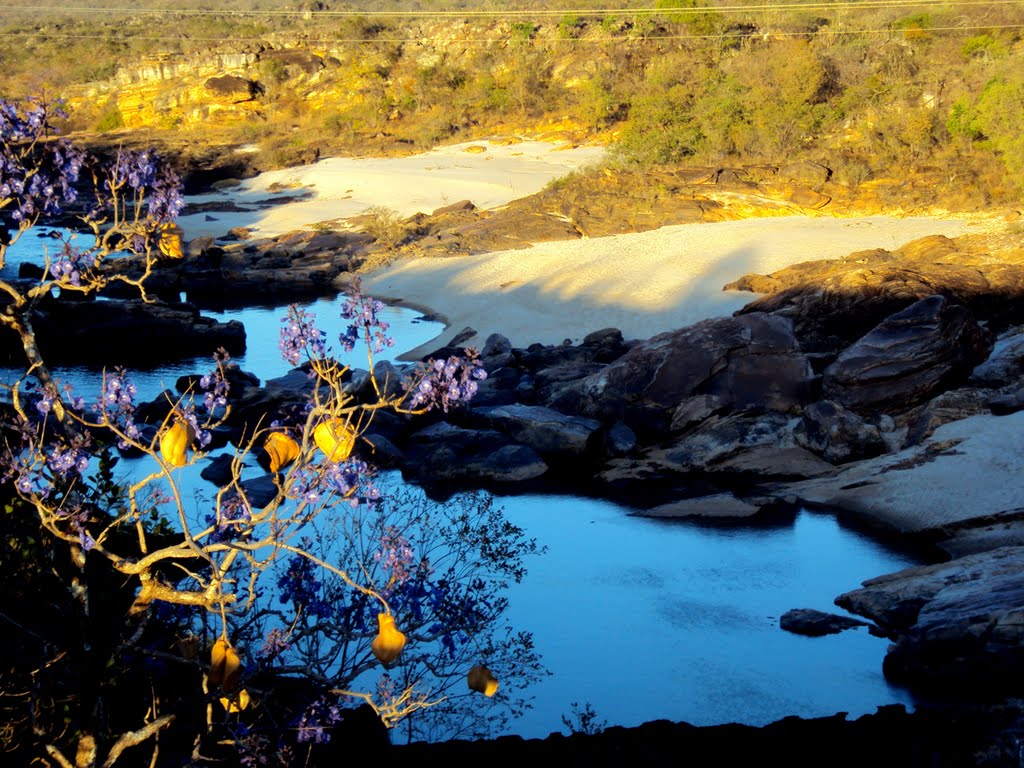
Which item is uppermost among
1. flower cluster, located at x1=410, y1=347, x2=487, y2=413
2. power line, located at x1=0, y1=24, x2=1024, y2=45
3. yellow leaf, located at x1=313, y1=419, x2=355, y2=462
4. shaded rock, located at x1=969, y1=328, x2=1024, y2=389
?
flower cluster, located at x1=410, y1=347, x2=487, y2=413

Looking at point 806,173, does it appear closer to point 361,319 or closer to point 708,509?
point 708,509

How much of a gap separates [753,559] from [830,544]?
97 cm

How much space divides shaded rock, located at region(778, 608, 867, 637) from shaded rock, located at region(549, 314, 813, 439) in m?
5.87

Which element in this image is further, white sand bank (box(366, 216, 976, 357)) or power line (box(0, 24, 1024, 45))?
power line (box(0, 24, 1024, 45))

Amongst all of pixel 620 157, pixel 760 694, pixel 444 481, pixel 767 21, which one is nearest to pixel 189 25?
pixel 767 21

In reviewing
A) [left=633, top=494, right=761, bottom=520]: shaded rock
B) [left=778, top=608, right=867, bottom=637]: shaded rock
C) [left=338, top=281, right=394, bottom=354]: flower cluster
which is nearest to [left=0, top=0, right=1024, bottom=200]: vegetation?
[left=633, top=494, right=761, bottom=520]: shaded rock

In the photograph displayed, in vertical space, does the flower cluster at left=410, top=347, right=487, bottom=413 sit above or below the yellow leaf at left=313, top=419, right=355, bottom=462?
above

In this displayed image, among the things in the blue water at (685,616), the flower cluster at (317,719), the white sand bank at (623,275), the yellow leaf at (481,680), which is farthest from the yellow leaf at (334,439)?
the white sand bank at (623,275)

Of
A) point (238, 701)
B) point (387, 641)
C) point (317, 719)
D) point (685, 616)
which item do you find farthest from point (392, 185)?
point (387, 641)

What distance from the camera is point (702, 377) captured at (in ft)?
54.6

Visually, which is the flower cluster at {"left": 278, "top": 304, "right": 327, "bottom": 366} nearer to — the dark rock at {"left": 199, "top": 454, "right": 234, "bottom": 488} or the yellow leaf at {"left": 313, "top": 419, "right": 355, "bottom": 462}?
the yellow leaf at {"left": 313, "top": 419, "right": 355, "bottom": 462}

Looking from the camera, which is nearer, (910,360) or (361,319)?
(361,319)

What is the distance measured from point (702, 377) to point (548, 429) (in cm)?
257

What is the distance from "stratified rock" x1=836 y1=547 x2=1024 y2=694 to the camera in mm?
7715
